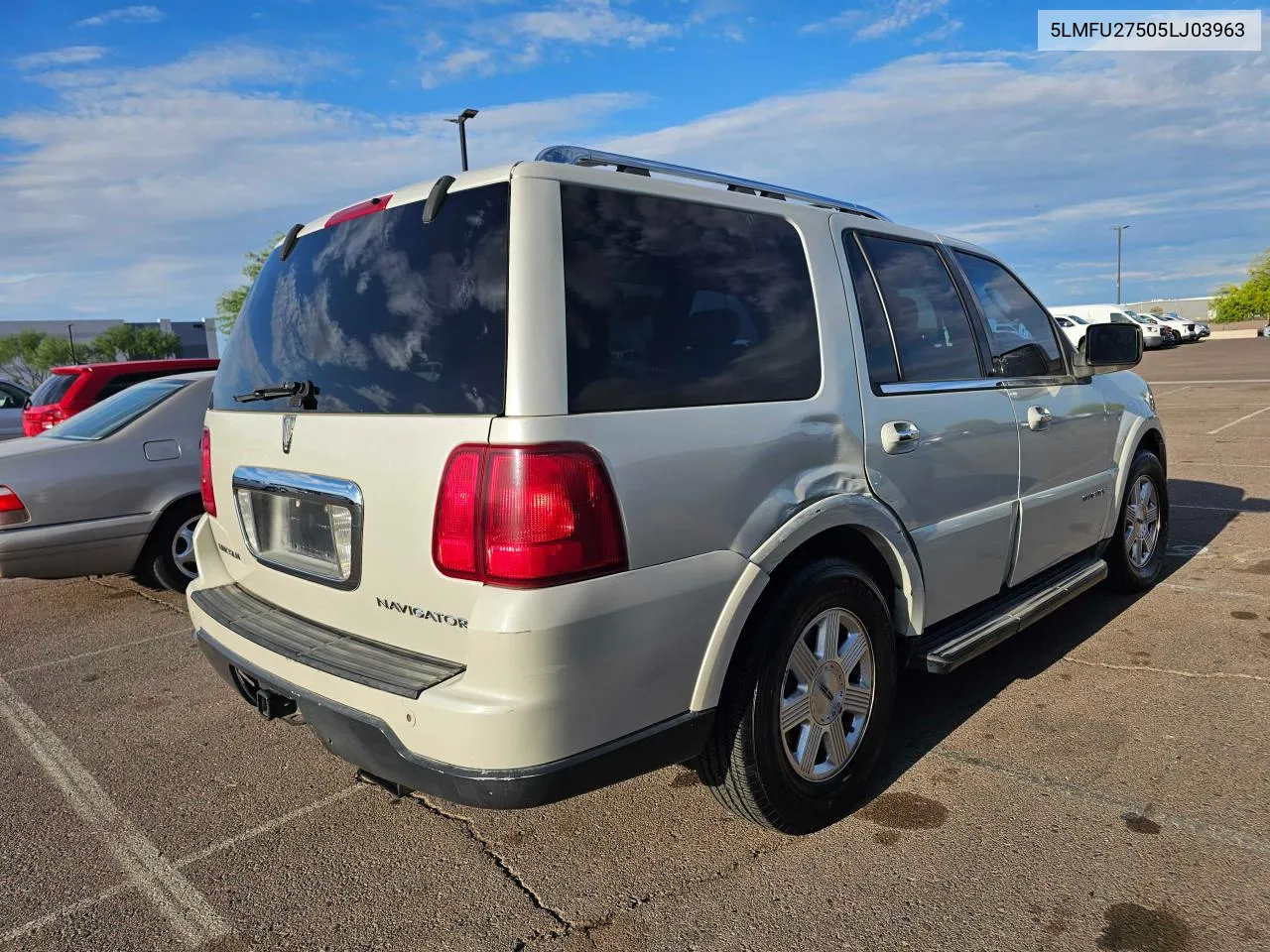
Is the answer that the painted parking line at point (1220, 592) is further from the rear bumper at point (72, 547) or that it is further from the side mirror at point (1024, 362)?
the rear bumper at point (72, 547)

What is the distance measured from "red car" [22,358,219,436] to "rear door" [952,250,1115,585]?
6.16 meters

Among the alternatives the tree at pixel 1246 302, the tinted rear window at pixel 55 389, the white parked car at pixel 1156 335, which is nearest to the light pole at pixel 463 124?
the tinted rear window at pixel 55 389

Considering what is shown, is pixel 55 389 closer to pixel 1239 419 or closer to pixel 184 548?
pixel 184 548

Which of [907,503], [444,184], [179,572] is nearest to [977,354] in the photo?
[907,503]

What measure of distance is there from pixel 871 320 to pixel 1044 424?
127cm

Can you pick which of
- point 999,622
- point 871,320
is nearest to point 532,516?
point 871,320

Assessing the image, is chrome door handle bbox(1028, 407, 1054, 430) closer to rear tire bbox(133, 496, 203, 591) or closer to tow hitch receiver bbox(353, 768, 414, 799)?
tow hitch receiver bbox(353, 768, 414, 799)

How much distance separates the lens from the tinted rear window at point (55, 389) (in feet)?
26.2

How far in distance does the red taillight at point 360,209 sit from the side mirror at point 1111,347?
320cm

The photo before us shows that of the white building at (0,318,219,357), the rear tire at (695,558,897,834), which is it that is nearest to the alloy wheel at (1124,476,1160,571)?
the rear tire at (695,558,897,834)

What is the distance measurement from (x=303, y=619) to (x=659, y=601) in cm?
117

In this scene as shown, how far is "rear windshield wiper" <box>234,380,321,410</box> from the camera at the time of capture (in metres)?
2.66

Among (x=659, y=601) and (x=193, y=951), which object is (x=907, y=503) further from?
(x=193, y=951)

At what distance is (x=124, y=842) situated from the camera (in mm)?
2982
